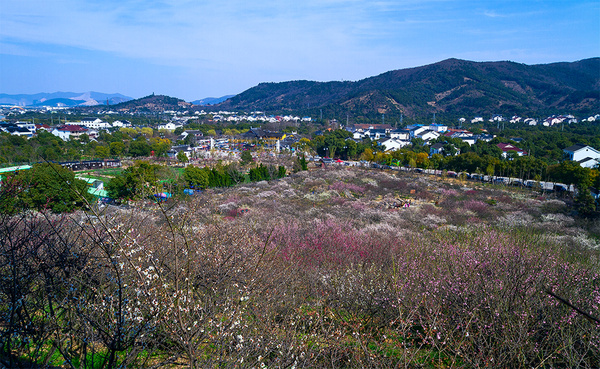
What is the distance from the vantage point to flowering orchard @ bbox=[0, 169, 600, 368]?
2752 millimetres

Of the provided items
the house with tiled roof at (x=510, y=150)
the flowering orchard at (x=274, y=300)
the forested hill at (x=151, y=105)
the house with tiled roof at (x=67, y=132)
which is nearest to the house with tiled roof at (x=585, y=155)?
the house with tiled roof at (x=510, y=150)

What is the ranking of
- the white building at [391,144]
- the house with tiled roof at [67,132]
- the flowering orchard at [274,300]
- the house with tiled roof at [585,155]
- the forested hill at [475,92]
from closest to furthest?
the flowering orchard at [274,300], the house with tiled roof at [585,155], the white building at [391,144], the house with tiled roof at [67,132], the forested hill at [475,92]

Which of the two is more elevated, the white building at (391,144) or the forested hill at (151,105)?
the forested hill at (151,105)

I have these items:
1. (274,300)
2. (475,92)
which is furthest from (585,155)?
(475,92)

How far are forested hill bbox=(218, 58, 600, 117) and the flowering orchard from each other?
8009 cm

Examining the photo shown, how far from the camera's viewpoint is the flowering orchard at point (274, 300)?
2.75 metres

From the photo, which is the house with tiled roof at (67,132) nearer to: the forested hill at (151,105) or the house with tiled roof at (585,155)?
the house with tiled roof at (585,155)

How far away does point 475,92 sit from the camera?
90875 mm

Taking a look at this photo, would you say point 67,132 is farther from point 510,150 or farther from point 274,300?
point 274,300

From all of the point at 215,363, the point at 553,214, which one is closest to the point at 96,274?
the point at 215,363

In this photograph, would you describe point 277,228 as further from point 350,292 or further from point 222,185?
point 222,185

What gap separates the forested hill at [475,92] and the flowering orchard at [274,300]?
80088 millimetres

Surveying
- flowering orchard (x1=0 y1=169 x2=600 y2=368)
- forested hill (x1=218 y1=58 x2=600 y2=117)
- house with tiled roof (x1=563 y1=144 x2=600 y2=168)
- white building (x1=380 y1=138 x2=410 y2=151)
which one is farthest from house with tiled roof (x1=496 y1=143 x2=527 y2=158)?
forested hill (x1=218 y1=58 x2=600 y2=117)

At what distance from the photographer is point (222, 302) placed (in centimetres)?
358
